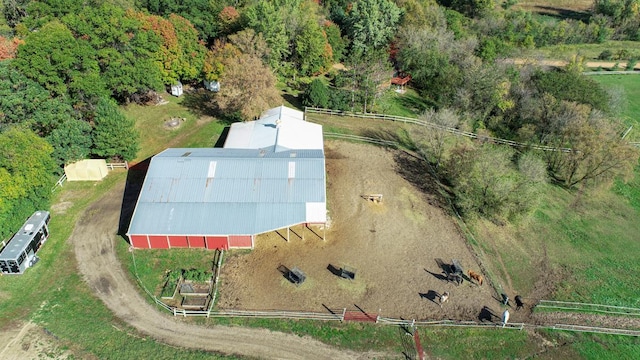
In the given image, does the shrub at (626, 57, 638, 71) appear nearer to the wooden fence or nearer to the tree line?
the tree line

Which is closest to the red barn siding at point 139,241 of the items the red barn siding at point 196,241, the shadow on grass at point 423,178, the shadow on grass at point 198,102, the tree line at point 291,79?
the red barn siding at point 196,241

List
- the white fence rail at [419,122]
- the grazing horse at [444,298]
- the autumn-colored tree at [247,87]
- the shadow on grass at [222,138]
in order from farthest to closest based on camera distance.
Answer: the white fence rail at [419,122] → the autumn-colored tree at [247,87] → the shadow on grass at [222,138] → the grazing horse at [444,298]

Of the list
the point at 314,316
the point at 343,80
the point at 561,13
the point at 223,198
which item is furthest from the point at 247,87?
the point at 561,13

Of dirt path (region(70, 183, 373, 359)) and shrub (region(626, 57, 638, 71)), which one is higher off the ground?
dirt path (region(70, 183, 373, 359))

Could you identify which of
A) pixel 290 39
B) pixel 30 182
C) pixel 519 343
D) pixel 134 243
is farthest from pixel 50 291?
pixel 290 39

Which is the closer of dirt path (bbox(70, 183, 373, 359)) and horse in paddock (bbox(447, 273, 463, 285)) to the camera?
dirt path (bbox(70, 183, 373, 359))

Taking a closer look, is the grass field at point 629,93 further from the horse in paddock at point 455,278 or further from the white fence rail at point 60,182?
the white fence rail at point 60,182

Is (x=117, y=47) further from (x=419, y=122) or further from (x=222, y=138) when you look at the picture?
(x=419, y=122)

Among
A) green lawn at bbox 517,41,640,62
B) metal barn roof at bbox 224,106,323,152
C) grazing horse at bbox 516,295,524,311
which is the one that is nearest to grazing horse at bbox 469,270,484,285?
grazing horse at bbox 516,295,524,311
